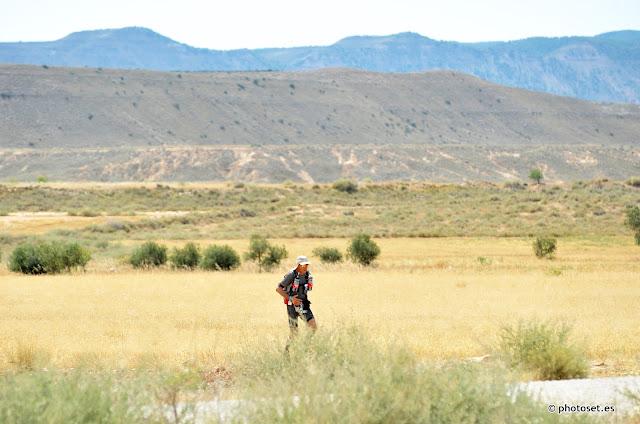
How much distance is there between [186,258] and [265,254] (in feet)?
11.7

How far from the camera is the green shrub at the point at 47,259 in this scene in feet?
123

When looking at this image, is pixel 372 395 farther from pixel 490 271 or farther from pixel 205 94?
pixel 205 94

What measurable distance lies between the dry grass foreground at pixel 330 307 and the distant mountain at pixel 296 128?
78.3m

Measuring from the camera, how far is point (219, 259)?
3878 centimetres

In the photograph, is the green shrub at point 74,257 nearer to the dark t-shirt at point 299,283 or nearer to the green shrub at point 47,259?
the green shrub at point 47,259

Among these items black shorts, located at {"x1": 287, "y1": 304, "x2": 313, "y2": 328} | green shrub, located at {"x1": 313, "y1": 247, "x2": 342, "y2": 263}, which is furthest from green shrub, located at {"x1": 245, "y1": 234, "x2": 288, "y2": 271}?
black shorts, located at {"x1": 287, "y1": 304, "x2": 313, "y2": 328}

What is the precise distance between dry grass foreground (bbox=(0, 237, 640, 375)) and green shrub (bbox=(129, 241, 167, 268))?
6.04 ft

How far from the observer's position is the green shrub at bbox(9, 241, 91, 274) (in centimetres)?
3753

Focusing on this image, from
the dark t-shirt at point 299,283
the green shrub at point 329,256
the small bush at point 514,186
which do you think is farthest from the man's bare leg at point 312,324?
the small bush at point 514,186

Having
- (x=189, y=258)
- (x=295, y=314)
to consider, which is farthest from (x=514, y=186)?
(x=295, y=314)

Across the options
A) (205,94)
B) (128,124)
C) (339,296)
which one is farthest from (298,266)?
(205,94)

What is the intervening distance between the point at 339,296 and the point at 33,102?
117 metres

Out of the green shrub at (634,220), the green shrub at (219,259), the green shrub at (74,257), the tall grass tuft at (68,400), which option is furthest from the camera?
the green shrub at (634,220)

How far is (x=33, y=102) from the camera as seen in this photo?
445ft
